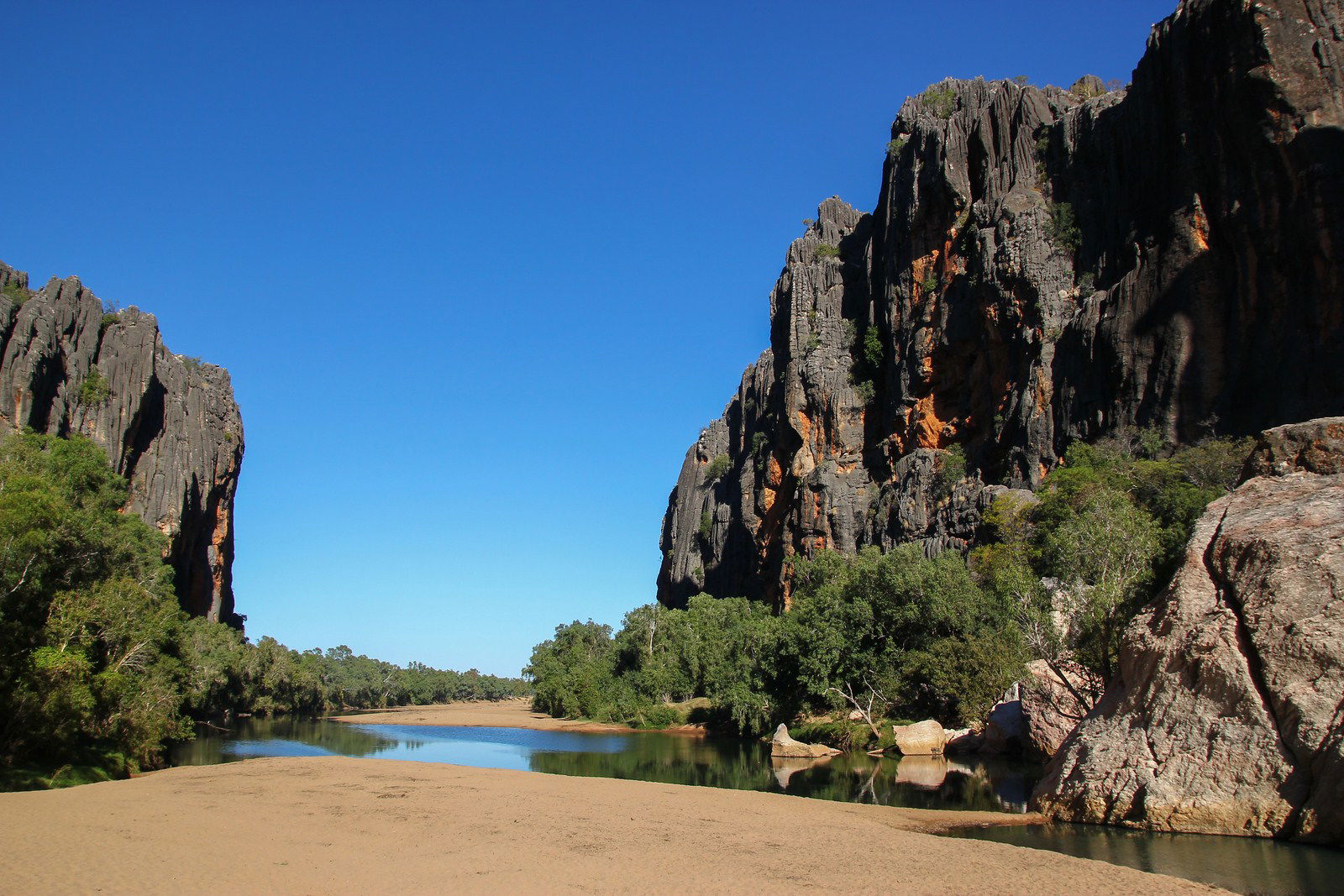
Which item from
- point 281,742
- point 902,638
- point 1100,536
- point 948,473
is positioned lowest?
point 281,742

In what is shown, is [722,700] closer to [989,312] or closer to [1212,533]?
[989,312]

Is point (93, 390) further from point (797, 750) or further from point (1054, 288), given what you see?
point (1054, 288)

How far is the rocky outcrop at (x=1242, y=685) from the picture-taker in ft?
46.0

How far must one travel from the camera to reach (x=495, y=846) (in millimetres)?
16156

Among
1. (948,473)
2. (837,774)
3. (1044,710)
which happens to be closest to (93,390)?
(948,473)

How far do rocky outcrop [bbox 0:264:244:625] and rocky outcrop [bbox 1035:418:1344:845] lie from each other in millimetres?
71428

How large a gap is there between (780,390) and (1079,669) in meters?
60.2

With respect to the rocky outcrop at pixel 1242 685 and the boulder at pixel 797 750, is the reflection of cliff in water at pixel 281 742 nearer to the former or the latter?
the boulder at pixel 797 750

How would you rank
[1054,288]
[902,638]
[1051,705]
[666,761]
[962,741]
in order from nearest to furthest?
[1051,705]
[962,741]
[666,761]
[902,638]
[1054,288]

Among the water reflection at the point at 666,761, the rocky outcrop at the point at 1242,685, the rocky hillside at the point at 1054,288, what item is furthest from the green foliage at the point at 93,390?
the rocky outcrop at the point at 1242,685

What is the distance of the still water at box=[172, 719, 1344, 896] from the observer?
13422mm

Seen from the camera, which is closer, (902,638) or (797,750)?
(797,750)

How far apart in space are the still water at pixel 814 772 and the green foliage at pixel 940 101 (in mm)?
54812

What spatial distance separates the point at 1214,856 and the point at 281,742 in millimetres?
51394
